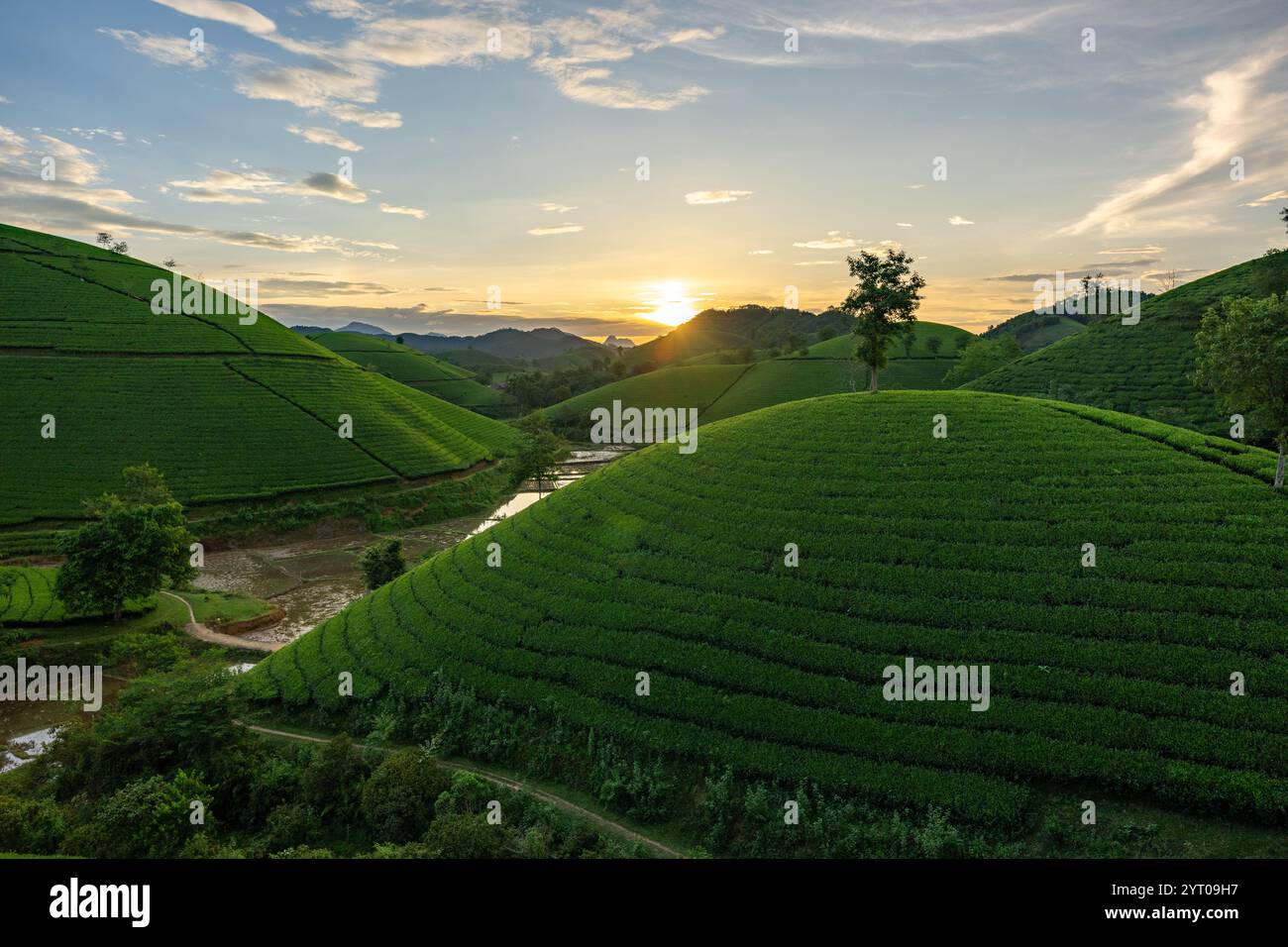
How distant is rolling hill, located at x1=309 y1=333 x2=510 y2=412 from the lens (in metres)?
171

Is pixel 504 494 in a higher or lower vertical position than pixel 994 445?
lower

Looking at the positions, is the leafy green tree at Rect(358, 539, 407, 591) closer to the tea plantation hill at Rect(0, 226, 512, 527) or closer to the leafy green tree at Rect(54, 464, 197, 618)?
the leafy green tree at Rect(54, 464, 197, 618)

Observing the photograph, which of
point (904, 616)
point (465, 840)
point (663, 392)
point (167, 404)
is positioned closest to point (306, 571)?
point (167, 404)

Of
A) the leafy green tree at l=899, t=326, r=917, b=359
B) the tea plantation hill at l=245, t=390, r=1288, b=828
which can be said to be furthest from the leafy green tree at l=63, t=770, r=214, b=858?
the leafy green tree at l=899, t=326, r=917, b=359

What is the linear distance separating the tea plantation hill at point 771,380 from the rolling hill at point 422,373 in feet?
105

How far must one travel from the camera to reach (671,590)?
25.7 meters

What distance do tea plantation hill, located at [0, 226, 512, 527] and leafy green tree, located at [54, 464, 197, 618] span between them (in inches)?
997

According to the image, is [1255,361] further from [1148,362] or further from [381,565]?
[1148,362]

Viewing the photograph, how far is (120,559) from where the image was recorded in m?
36.3

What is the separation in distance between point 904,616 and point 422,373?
17843 centimetres
